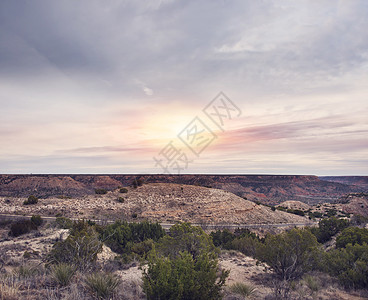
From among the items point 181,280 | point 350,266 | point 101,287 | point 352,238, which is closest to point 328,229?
point 352,238

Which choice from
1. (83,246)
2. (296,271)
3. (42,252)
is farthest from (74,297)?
(42,252)

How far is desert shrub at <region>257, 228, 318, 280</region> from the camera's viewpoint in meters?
10.6

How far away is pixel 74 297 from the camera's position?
574 cm

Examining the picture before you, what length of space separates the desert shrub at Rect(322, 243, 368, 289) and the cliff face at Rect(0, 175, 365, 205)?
71238 mm

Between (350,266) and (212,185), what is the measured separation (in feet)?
308

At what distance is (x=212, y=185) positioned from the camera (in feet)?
339

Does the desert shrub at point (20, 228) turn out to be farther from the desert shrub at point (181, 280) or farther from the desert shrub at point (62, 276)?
the desert shrub at point (181, 280)

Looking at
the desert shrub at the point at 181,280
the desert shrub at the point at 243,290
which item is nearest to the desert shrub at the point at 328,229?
the desert shrub at the point at 243,290

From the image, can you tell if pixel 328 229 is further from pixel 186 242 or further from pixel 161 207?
pixel 161 207

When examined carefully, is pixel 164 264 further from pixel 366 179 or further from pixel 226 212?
pixel 366 179

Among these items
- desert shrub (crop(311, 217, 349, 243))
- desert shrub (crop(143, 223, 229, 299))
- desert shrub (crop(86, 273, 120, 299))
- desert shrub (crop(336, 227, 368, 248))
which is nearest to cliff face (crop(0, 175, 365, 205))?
desert shrub (crop(311, 217, 349, 243))

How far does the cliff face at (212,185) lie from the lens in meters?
91.5

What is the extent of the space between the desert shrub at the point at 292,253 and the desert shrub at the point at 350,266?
71 centimetres

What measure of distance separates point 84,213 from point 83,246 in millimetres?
32726
